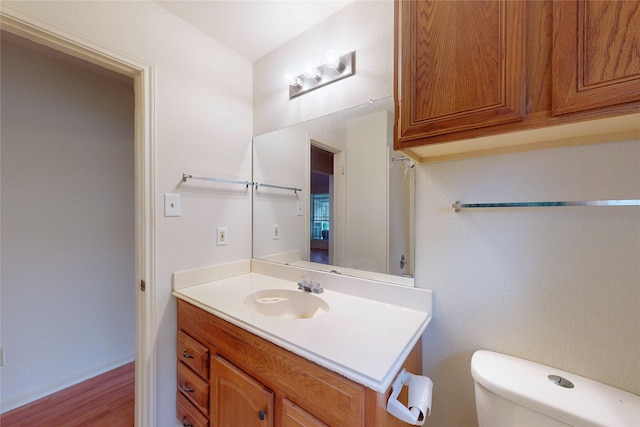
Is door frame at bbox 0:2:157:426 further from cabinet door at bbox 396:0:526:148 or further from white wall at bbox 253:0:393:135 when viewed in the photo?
cabinet door at bbox 396:0:526:148

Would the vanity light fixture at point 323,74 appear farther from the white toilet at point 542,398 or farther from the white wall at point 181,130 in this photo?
the white toilet at point 542,398

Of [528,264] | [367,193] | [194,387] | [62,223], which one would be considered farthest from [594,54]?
[62,223]

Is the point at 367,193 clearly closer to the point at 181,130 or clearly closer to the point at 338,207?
Answer: the point at 338,207

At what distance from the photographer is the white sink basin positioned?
4.10ft

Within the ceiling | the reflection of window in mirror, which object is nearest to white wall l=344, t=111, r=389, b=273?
the reflection of window in mirror

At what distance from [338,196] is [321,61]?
762 millimetres

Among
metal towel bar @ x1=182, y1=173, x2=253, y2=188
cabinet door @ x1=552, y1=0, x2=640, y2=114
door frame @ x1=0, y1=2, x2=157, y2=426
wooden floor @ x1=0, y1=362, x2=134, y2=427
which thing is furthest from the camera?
wooden floor @ x1=0, y1=362, x2=134, y2=427

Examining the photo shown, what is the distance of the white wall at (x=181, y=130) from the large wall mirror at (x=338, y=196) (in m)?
0.19

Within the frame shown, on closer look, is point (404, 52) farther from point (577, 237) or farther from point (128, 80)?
point (128, 80)

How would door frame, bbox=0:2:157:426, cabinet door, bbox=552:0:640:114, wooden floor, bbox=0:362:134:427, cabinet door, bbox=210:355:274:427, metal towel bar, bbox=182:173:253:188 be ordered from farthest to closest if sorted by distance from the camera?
1. wooden floor, bbox=0:362:134:427
2. metal towel bar, bbox=182:173:253:188
3. door frame, bbox=0:2:157:426
4. cabinet door, bbox=210:355:274:427
5. cabinet door, bbox=552:0:640:114

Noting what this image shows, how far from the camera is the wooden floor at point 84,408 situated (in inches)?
58.2

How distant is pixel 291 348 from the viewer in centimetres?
76

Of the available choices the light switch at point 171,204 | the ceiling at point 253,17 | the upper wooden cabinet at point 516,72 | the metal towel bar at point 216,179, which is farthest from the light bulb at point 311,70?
the light switch at point 171,204

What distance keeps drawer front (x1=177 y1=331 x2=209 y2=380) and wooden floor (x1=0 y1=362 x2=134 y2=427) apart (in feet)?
2.44
